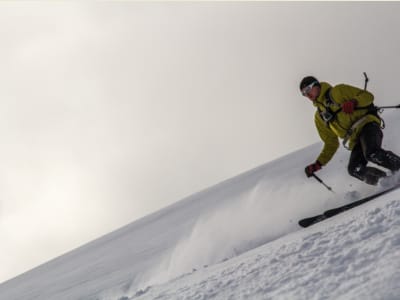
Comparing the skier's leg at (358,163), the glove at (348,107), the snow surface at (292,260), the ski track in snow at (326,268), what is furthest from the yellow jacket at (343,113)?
the ski track in snow at (326,268)

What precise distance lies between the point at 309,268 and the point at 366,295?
919 mm

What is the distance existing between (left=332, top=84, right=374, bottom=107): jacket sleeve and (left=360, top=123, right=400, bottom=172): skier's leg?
0.44 m

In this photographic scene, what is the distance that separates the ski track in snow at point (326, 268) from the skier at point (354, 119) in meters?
2.38

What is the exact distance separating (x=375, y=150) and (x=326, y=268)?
4076mm

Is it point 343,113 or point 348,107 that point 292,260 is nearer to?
point 348,107

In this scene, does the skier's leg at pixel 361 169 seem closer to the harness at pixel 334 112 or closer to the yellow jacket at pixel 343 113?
the yellow jacket at pixel 343 113

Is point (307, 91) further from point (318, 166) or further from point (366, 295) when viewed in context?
point (366, 295)

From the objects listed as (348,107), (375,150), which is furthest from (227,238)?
(348,107)

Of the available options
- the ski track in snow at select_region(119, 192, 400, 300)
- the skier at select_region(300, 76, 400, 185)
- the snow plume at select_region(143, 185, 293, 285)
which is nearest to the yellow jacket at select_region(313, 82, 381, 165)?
the skier at select_region(300, 76, 400, 185)

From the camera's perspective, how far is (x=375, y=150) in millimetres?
7301

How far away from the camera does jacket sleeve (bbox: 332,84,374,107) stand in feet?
24.6

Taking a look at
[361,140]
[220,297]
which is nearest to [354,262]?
[220,297]

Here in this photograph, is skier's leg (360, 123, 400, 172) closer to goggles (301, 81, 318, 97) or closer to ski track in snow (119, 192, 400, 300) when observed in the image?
goggles (301, 81, 318, 97)

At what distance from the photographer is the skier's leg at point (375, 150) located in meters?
7.06
